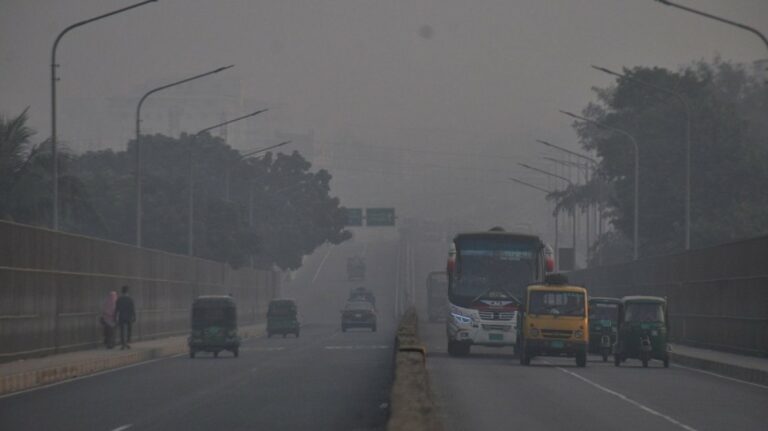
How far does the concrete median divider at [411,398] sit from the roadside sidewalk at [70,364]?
7.36 metres

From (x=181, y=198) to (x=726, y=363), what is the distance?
60.7 meters

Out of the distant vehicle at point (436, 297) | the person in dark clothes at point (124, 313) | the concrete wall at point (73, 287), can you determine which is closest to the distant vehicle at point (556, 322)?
the concrete wall at point (73, 287)

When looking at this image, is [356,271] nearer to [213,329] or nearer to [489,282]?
[213,329]

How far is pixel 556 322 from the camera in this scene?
39.2m

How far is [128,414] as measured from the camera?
2323 centimetres

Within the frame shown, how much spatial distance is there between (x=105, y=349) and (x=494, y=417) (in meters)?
26.0

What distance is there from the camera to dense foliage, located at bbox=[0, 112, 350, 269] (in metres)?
56.5

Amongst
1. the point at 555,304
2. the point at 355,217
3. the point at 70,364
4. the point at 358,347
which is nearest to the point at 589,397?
the point at 555,304

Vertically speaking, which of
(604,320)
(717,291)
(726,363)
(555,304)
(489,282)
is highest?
(489,282)

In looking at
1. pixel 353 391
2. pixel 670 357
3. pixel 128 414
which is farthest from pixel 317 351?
pixel 128 414

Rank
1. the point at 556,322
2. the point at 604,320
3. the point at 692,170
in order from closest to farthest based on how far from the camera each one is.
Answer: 1. the point at 556,322
2. the point at 604,320
3. the point at 692,170

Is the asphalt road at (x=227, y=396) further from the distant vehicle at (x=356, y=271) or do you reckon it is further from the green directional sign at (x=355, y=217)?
the green directional sign at (x=355, y=217)

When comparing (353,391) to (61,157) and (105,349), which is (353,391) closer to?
(105,349)

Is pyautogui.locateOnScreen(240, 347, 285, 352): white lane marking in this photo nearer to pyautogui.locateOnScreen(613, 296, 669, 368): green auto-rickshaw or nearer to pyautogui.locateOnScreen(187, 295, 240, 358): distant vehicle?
pyautogui.locateOnScreen(187, 295, 240, 358): distant vehicle
